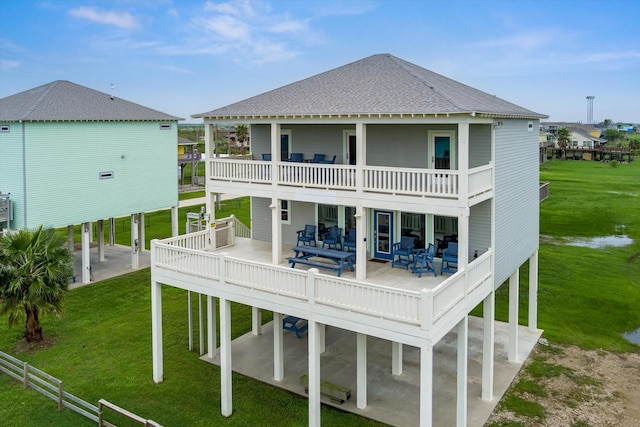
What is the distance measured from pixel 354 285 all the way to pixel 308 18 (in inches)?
1637

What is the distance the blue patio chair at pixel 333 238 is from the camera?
55.8ft

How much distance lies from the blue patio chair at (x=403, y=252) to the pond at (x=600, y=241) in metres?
25.0

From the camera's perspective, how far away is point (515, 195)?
56.1ft

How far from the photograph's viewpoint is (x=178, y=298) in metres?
24.7

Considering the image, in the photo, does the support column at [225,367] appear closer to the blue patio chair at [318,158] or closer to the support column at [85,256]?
the blue patio chair at [318,158]

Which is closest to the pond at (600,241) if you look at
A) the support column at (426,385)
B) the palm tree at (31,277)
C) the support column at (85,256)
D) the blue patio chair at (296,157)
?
the blue patio chair at (296,157)

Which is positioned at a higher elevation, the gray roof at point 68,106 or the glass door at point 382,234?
the gray roof at point 68,106

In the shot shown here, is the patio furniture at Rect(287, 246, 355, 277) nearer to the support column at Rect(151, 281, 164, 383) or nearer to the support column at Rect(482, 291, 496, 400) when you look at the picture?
the support column at Rect(482, 291, 496, 400)

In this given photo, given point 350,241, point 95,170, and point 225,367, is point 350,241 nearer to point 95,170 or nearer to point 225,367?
point 225,367

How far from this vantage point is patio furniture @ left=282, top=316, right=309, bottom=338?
1917 cm

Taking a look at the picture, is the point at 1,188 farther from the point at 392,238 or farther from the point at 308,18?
the point at 308,18

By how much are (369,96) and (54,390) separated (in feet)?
40.2

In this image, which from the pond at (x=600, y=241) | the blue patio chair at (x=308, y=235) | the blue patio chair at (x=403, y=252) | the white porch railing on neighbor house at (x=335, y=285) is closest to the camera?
the white porch railing on neighbor house at (x=335, y=285)

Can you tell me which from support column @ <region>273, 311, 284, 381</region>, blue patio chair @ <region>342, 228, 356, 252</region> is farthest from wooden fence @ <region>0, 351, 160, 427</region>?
blue patio chair @ <region>342, 228, 356, 252</region>
